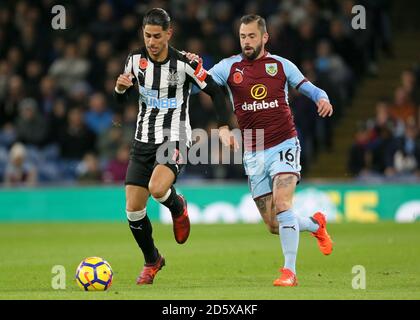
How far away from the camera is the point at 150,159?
383 inches

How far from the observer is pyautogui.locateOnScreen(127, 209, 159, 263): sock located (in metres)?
9.66

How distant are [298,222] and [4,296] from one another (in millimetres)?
2865

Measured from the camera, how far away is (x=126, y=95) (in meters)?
9.82

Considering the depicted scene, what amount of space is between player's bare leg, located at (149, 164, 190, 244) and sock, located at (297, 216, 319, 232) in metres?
1.12

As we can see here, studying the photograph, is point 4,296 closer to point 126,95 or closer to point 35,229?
point 126,95

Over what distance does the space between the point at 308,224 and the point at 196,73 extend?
5.82 feet

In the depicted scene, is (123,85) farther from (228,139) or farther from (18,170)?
(18,170)

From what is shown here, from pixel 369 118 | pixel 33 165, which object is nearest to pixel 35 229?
pixel 33 165

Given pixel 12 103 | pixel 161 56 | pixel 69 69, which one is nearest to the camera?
pixel 161 56

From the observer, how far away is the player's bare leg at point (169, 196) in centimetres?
950

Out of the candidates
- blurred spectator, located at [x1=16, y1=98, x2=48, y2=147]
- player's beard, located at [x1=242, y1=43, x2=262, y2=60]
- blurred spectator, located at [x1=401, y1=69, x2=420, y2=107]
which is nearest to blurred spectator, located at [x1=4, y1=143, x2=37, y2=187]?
blurred spectator, located at [x1=16, y1=98, x2=48, y2=147]

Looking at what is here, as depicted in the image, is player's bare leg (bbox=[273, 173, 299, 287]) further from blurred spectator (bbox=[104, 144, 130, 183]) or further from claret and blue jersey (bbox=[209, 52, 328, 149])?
blurred spectator (bbox=[104, 144, 130, 183])

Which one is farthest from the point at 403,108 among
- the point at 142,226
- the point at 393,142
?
the point at 142,226

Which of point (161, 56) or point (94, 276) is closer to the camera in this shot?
point (94, 276)
